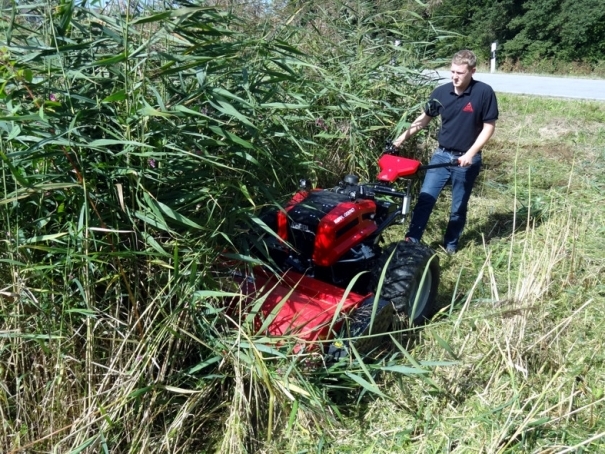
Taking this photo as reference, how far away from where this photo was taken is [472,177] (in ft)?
14.3

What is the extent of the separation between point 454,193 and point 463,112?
621 millimetres

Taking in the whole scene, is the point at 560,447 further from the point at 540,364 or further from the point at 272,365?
the point at 272,365

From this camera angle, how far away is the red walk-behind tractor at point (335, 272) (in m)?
2.49

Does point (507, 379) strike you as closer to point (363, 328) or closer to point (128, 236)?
point (363, 328)

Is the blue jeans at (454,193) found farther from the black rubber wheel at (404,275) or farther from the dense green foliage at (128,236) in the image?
the dense green foliage at (128,236)

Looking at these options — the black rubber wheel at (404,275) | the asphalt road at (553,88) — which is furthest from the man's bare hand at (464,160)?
the asphalt road at (553,88)

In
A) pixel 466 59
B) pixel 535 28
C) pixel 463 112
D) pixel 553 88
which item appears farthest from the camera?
pixel 535 28

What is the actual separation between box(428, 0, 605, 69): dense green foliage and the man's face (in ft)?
64.9

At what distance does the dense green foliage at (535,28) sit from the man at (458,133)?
1976 cm

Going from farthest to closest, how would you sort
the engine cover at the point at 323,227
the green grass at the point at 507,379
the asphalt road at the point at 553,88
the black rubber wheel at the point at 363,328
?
the asphalt road at the point at 553,88
the engine cover at the point at 323,227
the black rubber wheel at the point at 363,328
the green grass at the point at 507,379

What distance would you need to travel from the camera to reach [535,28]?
25469 millimetres

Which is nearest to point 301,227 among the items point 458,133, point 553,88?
point 458,133

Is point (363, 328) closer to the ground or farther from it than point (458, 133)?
closer to the ground

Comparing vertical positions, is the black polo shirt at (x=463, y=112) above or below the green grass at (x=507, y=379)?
above
